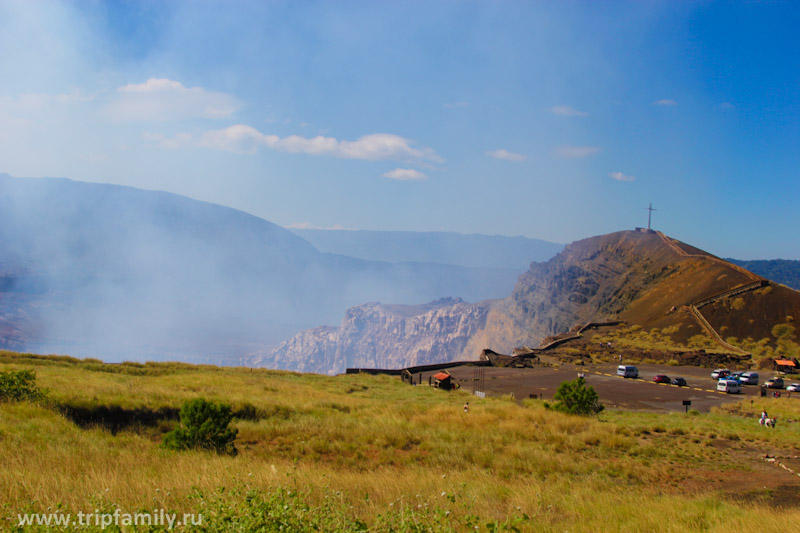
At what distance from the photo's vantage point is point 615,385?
38969 mm

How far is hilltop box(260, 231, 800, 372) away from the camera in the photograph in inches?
2635

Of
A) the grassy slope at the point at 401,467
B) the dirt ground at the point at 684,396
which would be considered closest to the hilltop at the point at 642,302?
the dirt ground at the point at 684,396

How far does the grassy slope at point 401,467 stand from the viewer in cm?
578

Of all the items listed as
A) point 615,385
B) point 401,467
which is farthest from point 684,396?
point 401,467

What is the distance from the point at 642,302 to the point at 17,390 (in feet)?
303

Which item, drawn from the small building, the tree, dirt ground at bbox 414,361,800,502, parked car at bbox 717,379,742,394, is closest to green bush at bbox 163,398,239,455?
dirt ground at bbox 414,361,800,502

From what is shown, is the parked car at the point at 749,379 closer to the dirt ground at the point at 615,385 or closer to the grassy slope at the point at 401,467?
the dirt ground at the point at 615,385

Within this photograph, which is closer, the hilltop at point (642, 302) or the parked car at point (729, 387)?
the parked car at point (729, 387)

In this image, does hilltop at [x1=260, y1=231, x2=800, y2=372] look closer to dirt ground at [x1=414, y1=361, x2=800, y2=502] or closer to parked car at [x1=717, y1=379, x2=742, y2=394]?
dirt ground at [x1=414, y1=361, x2=800, y2=502]

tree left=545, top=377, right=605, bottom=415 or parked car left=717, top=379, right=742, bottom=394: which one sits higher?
tree left=545, top=377, right=605, bottom=415

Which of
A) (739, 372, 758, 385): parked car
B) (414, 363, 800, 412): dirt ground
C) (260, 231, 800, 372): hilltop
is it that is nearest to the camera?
(414, 363, 800, 412): dirt ground

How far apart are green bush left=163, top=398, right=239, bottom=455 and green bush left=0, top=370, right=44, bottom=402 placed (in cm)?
505

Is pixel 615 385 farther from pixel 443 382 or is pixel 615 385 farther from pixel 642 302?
pixel 642 302

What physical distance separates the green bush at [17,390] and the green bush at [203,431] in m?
5.05
